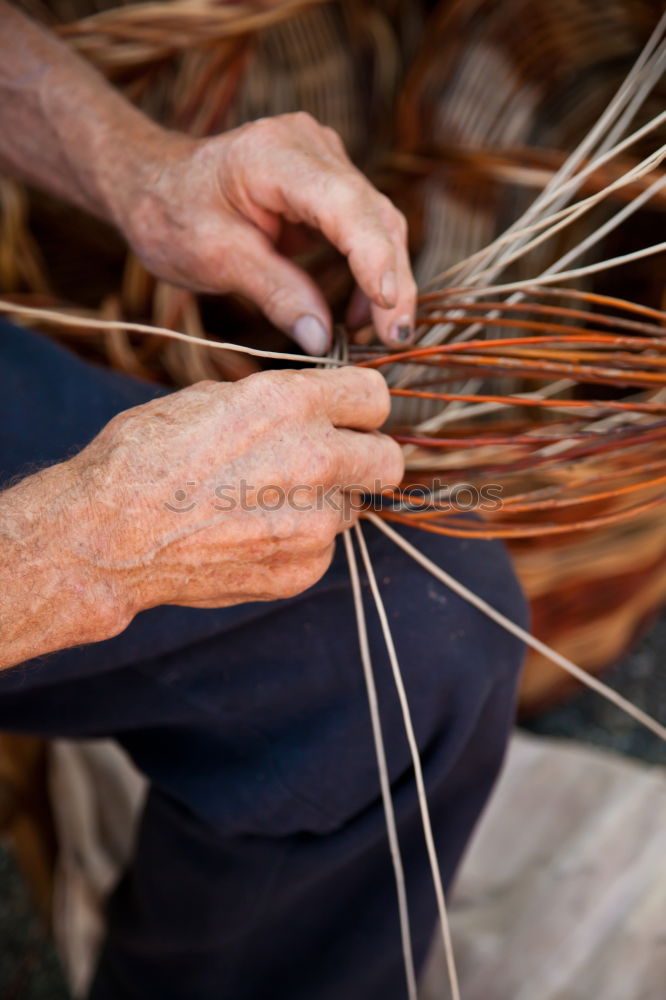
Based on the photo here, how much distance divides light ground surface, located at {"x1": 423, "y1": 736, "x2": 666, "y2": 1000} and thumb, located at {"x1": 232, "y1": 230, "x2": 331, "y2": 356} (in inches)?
26.7

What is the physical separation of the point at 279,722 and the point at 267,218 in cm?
38

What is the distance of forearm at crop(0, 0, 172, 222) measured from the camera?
0.77 m

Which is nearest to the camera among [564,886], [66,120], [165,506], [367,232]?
[165,506]

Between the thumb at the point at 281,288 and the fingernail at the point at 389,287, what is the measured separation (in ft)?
0.24

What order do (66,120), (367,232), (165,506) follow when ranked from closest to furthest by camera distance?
(165,506) → (367,232) → (66,120)

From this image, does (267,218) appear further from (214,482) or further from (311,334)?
(214,482)

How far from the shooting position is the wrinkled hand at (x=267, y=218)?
2.07 ft

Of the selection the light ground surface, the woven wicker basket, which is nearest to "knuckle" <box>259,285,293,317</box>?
the woven wicker basket

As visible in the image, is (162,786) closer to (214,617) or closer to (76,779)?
(214,617)

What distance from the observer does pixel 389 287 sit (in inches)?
24.6

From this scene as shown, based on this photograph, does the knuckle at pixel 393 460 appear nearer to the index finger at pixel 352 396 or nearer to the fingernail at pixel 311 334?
the index finger at pixel 352 396

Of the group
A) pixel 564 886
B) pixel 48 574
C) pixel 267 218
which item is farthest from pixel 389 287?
pixel 564 886

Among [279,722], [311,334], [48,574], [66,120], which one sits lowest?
[279,722]

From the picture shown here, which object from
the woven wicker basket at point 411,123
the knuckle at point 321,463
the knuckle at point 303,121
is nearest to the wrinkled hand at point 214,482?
the knuckle at point 321,463
